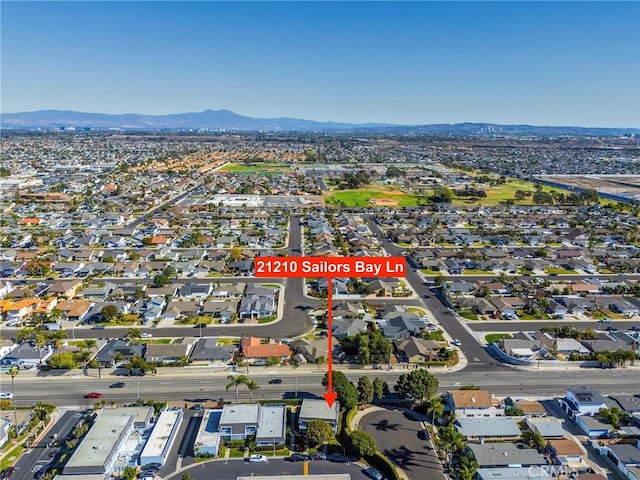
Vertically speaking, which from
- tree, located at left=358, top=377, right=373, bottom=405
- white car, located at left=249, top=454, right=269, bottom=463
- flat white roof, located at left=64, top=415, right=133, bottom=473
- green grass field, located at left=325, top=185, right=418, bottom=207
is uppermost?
green grass field, located at left=325, top=185, right=418, bottom=207

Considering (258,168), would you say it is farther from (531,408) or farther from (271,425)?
(531,408)

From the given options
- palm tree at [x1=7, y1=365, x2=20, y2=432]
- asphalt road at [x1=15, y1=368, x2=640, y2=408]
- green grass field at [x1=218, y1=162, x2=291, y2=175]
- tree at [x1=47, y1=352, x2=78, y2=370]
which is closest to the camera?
palm tree at [x1=7, y1=365, x2=20, y2=432]

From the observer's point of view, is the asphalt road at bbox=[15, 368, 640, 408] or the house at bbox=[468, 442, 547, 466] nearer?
A: the house at bbox=[468, 442, 547, 466]

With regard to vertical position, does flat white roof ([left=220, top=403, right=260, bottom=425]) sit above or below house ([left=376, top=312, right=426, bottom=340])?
below

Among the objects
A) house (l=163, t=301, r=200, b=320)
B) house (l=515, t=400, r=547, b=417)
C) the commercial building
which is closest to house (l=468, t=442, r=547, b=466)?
house (l=515, t=400, r=547, b=417)

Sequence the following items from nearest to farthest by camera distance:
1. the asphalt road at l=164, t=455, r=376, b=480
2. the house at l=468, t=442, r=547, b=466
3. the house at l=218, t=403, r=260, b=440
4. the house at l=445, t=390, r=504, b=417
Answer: the asphalt road at l=164, t=455, r=376, b=480 < the house at l=468, t=442, r=547, b=466 < the house at l=218, t=403, r=260, b=440 < the house at l=445, t=390, r=504, b=417

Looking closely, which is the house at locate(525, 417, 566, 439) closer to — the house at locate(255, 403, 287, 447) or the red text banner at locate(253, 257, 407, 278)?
the red text banner at locate(253, 257, 407, 278)

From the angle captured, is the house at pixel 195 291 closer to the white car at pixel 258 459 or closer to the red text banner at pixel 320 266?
the white car at pixel 258 459
